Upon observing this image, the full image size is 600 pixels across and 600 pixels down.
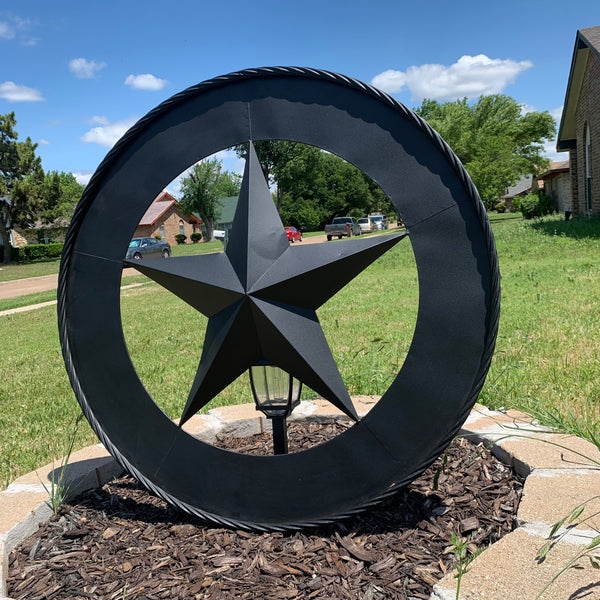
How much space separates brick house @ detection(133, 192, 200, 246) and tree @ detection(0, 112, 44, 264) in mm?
18703

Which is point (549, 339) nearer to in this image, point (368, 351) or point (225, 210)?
point (368, 351)

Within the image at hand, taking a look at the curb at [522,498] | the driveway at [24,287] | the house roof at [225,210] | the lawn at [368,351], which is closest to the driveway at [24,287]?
the driveway at [24,287]

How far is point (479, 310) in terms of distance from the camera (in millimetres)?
2393

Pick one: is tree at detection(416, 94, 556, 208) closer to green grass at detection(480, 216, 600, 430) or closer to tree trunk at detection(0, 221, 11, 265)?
green grass at detection(480, 216, 600, 430)

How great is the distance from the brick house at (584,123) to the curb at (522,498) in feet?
53.5

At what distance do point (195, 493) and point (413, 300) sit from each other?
6.82 metres

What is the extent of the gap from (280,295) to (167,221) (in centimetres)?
6146

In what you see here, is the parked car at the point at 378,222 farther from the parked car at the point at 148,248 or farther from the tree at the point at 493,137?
the parked car at the point at 148,248

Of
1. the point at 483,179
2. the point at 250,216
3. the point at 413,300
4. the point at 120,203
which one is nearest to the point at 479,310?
the point at 250,216

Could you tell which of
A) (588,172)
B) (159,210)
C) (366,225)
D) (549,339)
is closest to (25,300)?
(549,339)

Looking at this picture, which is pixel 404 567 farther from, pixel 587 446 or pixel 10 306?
pixel 10 306

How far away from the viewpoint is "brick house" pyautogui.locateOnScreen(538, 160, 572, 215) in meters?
32.2

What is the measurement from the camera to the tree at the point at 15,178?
3650cm

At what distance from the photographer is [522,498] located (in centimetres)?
237
